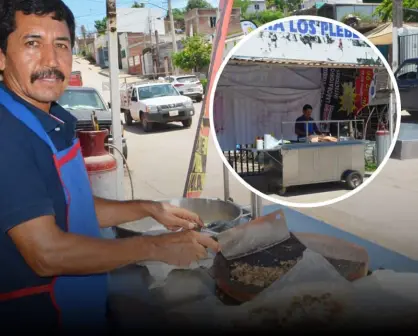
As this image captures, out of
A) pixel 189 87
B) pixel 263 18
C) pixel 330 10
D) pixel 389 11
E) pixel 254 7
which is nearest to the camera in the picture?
pixel 263 18

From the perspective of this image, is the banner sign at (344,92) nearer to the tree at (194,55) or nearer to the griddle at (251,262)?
the griddle at (251,262)

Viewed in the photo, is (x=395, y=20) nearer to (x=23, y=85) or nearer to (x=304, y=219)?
(x=304, y=219)

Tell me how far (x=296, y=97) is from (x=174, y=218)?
0.71 meters

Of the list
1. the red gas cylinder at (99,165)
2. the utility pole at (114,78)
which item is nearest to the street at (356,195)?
the utility pole at (114,78)

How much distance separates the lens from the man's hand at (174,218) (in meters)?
→ 1.71

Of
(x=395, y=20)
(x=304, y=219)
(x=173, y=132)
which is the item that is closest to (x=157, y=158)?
(x=173, y=132)

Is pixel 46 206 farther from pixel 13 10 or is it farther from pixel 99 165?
pixel 99 165

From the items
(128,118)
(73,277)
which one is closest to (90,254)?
(73,277)

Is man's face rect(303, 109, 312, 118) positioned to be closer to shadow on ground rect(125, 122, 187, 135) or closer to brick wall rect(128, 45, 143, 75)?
shadow on ground rect(125, 122, 187, 135)

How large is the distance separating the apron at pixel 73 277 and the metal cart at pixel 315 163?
941mm

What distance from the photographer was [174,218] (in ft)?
5.65

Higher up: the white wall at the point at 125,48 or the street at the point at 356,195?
the white wall at the point at 125,48

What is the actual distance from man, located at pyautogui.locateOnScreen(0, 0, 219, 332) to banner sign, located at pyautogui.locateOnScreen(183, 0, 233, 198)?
1036 millimetres

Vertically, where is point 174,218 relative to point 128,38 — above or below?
below
